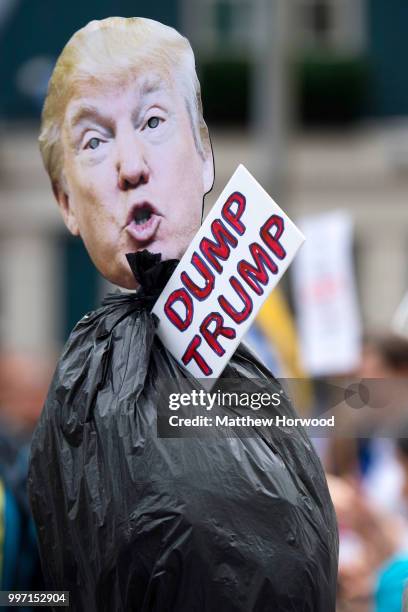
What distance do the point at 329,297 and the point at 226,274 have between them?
2.86 metres

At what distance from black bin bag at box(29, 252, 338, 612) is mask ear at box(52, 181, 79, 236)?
0.16m

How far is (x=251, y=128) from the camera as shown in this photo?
15.7 m

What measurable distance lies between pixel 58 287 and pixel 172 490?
14215 millimetres

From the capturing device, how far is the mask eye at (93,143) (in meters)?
1.71

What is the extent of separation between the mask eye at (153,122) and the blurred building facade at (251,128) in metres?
13.2

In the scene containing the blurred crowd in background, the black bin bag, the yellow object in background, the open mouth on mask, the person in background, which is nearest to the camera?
the black bin bag

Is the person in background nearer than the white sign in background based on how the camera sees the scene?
Yes

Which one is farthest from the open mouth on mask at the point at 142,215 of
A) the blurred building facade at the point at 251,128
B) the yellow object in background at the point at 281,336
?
the blurred building facade at the point at 251,128

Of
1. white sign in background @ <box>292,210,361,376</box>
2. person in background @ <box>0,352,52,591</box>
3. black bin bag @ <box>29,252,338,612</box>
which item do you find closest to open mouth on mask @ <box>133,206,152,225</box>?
black bin bag @ <box>29,252,338,612</box>

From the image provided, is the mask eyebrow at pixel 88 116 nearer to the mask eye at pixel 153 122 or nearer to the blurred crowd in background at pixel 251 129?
the mask eye at pixel 153 122

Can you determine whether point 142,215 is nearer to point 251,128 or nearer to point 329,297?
point 329,297

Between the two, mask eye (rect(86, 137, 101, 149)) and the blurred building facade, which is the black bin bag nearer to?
mask eye (rect(86, 137, 101, 149))

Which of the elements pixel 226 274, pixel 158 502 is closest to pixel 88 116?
pixel 226 274

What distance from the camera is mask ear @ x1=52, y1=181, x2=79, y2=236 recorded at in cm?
178
